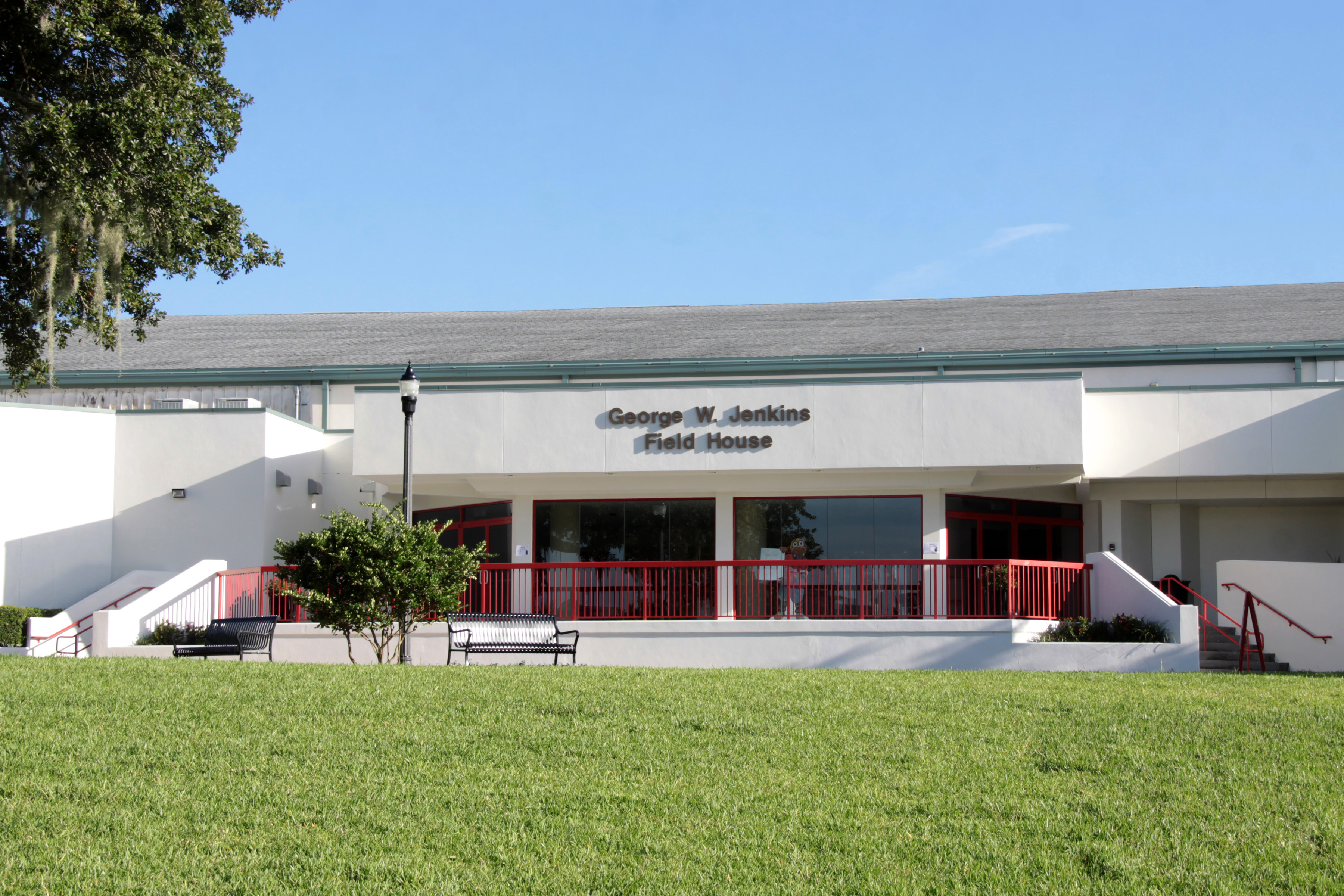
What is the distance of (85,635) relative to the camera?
20.5 metres

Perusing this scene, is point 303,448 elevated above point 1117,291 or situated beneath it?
situated beneath

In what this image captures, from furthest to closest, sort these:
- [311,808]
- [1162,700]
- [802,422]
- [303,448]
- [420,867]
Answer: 1. [303,448]
2. [802,422]
3. [1162,700]
4. [311,808]
5. [420,867]

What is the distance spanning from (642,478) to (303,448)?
22.4 feet

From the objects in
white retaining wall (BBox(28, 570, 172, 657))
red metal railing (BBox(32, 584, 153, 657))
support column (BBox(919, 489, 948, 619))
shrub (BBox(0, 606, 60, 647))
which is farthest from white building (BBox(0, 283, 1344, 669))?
red metal railing (BBox(32, 584, 153, 657))

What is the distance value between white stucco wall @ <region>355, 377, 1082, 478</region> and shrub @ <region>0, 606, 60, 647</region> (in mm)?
5849

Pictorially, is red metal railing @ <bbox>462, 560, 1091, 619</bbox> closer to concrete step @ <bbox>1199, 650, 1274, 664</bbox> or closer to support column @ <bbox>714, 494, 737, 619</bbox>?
concrete step @ <bbox>1199, 650, 1274, 664</bbox>

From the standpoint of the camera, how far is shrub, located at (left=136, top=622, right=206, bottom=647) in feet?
60.6

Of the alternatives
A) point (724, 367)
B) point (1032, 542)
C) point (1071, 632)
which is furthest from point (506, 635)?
point (1032, 542)

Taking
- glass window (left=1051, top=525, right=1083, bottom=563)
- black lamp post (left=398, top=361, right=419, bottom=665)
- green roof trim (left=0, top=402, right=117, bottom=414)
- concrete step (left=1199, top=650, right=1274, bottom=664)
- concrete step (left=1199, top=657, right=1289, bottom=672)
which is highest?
green roof trim (left=0, top=402, right=117, bottom=414)

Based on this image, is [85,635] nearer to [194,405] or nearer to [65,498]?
[65,498]

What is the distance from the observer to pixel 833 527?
22875mm

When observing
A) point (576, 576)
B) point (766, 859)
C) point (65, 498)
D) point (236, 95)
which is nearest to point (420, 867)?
point (766, 859)

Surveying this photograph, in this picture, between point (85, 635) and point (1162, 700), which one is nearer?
point (1162, 700)

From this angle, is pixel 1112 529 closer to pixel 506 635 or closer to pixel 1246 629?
pixel 1246 629
